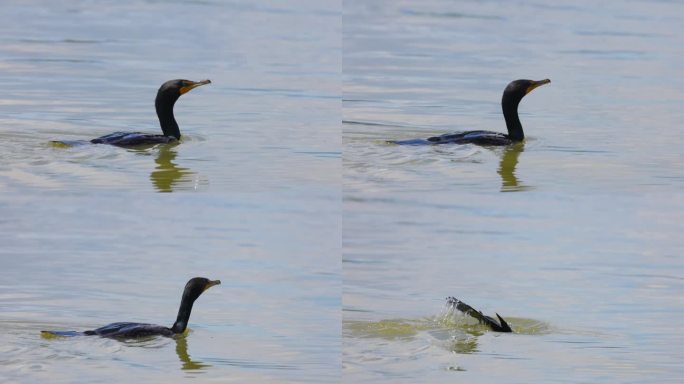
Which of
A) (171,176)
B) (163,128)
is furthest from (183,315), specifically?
(163,128)

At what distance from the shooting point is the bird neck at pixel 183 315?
1190 cm

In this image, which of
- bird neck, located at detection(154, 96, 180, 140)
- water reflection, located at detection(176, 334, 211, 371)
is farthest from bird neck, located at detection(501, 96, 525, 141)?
water reflection, located at detection(176, 334, 211, 371)

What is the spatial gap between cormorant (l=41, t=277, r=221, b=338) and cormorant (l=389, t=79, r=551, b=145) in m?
2.01

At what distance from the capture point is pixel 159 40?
A: 17688mm

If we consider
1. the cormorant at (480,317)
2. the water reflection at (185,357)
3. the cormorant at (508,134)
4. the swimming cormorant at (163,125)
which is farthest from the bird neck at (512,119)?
the water reflection at (185,357)

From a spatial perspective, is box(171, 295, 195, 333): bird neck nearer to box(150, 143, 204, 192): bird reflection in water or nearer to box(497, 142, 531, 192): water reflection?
box(150, 143, 204, 192): bird reflection in water

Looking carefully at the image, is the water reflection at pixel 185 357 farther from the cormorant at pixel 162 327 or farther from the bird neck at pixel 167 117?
the bird neck at pixel 167 117

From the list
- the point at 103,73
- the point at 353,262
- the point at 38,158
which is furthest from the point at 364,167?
the point at 103,73

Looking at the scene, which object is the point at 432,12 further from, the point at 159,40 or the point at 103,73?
the point at 103,73

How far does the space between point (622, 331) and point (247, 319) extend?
289 centimetres

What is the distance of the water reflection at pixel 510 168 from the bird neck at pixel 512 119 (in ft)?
0.31

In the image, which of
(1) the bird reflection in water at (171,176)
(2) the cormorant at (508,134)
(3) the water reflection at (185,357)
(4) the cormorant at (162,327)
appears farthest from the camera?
(2) the cormorant at (508,134)

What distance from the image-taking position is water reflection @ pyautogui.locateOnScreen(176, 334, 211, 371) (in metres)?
11.0

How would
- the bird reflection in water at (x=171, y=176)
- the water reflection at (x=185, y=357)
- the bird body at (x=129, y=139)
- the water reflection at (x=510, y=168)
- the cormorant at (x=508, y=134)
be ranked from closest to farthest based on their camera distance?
the water reflection at (x=185, y=357), the bird reflection in water at (x=171, y=176), the water reflection at (x=510, y=168), the bird body at (x=129, y=139), the cormorant at (x=508, y=134)
